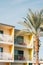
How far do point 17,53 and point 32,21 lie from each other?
28.1ft

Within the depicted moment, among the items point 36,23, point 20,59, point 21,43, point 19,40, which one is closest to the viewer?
point 36,23

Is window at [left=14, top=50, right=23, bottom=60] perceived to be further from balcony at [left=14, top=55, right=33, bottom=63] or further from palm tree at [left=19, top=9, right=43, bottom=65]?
palm tree at [left=19, top=9, right=43, bottom=65]

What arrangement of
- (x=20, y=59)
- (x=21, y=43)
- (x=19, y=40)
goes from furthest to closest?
(x=19, y=40) → (x=21, y=43) → (x=20, y=59)

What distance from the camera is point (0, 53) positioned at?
1371 inches

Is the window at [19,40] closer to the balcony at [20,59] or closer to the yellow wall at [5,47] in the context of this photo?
the yellow wall at [5,47]

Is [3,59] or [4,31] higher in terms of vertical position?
[4,31]

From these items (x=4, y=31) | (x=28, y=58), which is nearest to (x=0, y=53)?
(x=4, y=31)

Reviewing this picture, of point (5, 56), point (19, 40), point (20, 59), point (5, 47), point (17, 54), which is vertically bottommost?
point (20, 59)

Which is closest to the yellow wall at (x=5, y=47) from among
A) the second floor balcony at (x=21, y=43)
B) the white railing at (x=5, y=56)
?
the white railing at (x=5, y=56)

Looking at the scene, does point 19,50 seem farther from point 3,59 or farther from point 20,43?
point 3,59

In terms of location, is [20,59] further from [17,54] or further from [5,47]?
[5,47]

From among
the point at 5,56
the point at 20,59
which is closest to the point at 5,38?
the point at 5,56

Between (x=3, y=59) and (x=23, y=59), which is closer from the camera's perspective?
(x=3, y=59)

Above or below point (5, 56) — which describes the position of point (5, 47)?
above
